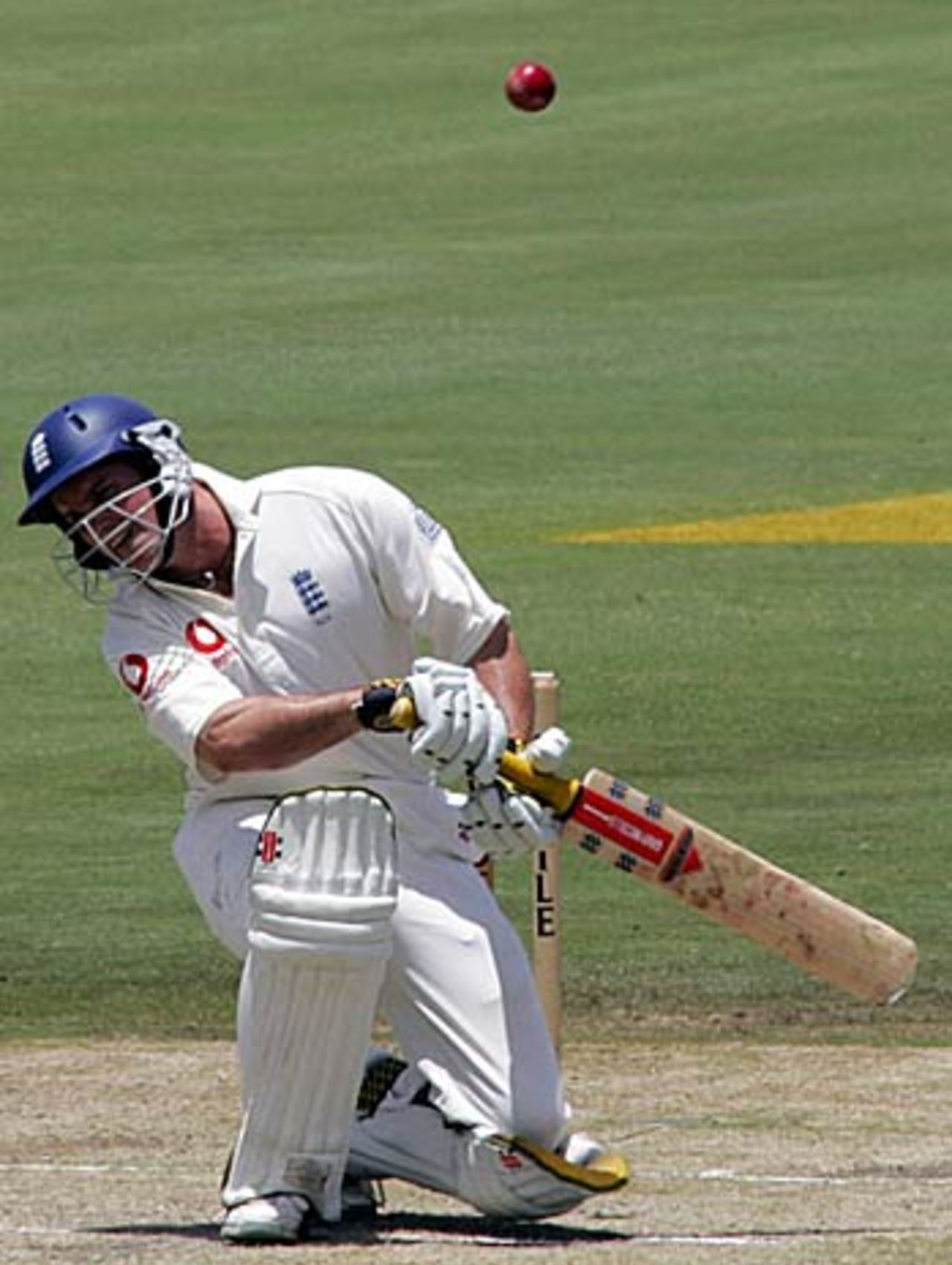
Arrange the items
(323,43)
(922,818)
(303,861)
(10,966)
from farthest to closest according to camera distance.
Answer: (323,43), (922,818), (10,966), (303,861)

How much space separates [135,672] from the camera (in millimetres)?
6641

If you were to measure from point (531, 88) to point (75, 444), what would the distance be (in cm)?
2500

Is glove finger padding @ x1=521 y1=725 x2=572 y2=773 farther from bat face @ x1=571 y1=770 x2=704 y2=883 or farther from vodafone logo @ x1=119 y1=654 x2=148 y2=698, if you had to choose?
vodafone logo @ x1=119 y1=654 x2=148 y2=698

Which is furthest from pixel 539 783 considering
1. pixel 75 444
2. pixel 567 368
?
pixel 567 368

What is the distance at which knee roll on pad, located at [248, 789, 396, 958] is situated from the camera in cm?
639

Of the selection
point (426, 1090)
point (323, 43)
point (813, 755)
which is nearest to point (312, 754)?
point (426, 1090)

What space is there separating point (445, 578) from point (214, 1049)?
2.37m

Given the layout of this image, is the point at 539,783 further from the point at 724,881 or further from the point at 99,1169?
the point at 99,1169

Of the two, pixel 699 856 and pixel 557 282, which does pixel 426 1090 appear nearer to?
pixel 699 856

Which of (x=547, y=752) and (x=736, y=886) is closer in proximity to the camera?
(x=547, y=752)

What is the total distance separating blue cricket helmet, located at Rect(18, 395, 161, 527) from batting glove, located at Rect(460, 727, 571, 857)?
788 mm

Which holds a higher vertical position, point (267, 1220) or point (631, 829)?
point (631, 829)

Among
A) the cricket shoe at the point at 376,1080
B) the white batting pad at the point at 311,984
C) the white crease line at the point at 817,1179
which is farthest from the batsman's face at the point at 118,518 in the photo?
the white crease line at the point at 817,1179

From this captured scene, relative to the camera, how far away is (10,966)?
10086 millimetres
